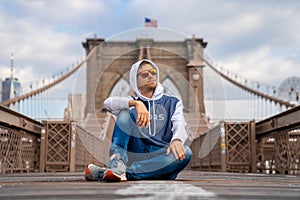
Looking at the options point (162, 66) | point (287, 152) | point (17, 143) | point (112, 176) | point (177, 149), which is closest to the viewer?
point (112, 176)

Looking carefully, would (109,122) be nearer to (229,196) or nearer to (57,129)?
(57,129)

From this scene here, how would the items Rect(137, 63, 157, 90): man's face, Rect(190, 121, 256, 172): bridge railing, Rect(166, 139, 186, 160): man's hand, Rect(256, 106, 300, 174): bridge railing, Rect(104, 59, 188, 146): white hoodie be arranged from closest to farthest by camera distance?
Rect(166, 139, 186, 160): man's hand
Rect(104, 59, 188, 146): white hoodie
Rect(137, 63, 157, 90): man's face
Rect(256, 106, 300, 174): bridge railing
Rect(190, 121, 256, 172): bridge railing

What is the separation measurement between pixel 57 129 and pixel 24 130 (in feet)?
5.31

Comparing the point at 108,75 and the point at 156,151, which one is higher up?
the point at 108,75

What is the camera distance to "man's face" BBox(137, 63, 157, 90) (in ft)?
10.9

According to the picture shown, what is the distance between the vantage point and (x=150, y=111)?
329cm

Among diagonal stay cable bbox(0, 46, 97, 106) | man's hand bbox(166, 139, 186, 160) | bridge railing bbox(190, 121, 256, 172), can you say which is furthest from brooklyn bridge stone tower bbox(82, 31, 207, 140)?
diagonal stay cable bbox(0, 46, 97, 106)

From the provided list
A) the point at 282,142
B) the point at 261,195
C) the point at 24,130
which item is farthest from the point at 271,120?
the point at 261,195

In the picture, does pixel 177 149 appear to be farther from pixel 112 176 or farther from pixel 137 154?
pixel 112 176

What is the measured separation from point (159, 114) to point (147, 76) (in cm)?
27

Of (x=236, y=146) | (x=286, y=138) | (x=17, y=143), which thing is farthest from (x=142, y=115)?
(x=236, y=146)

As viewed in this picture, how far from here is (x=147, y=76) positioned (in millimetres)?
3316

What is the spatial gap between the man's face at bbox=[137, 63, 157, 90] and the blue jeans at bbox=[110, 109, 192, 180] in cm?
25

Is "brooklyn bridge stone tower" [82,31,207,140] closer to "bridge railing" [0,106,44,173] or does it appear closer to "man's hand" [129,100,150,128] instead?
"man's hand" [129,100,150,128]
